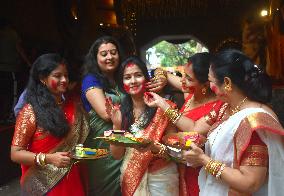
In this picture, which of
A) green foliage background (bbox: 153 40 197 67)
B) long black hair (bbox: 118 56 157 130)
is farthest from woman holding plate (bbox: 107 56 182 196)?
Answer: green foliage background (bbox: 153 40 197 67)

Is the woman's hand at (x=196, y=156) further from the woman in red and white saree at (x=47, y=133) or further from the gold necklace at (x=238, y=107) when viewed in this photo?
the woman in red and white saree at (x=47, y=133)

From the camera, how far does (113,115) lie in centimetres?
253

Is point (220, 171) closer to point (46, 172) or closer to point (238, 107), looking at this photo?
point (238, 107)

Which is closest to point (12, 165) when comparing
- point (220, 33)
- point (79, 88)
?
point (79, 88)

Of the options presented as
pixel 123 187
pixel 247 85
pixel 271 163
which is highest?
pixel 247 85

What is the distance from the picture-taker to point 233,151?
6.20 feet

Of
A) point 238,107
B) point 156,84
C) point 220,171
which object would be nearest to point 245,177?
point 220,171

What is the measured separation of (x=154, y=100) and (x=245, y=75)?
2.79ft

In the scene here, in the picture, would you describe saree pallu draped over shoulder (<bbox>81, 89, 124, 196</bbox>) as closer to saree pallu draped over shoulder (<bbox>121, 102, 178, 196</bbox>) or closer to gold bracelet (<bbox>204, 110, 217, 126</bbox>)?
saree pallu draped over shoulder (<bbox>121, 102, 178, 196</bbox>)

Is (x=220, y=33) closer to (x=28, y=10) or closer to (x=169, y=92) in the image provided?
(x=28, y=10)

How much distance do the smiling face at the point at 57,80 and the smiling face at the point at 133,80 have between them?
42 cm

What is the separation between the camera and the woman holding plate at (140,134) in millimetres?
2600

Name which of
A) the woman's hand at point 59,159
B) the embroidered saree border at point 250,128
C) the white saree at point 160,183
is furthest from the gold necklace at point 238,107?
the woman's hand at point 59,159

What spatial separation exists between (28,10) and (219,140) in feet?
20.2
